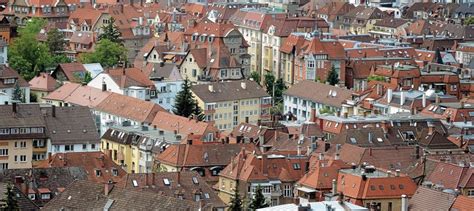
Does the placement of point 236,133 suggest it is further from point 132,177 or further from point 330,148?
point 132,177

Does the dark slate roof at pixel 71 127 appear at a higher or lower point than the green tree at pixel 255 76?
higher

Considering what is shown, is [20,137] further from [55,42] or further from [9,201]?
[55,42]

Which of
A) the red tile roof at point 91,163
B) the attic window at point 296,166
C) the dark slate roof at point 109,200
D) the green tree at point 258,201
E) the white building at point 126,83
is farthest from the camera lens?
the white building at point 126,83

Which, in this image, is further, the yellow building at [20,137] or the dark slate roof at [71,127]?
the dark slate roof at [71,127]

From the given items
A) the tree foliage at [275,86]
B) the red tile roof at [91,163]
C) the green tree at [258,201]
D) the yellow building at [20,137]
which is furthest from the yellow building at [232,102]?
the green tree at [258,201]

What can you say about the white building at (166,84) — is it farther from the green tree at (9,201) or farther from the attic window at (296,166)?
the green tree at (9,201)

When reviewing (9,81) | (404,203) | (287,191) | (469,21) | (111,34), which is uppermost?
(111,34)

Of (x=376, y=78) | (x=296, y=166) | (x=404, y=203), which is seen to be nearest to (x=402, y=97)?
(x=376, y=78)
